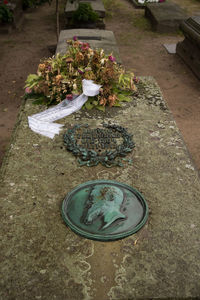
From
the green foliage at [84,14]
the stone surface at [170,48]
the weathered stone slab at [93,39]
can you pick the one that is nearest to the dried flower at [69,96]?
the weathered stone slab at [93,39]

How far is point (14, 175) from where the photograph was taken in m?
2.50

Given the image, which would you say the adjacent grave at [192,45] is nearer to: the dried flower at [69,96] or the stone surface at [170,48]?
the stone surface at [170,48]

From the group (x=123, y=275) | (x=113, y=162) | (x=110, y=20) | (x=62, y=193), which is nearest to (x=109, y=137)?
(x=113, y=162)

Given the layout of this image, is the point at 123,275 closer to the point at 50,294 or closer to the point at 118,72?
the point at 50,294

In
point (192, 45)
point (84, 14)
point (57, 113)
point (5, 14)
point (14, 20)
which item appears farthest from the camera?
point (14, 20)

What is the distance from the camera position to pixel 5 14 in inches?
325

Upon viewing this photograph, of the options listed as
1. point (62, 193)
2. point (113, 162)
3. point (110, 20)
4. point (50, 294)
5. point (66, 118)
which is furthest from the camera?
point (110, 20)

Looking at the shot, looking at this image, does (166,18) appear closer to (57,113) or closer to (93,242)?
(57,113)

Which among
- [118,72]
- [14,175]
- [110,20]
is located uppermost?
[118,72]

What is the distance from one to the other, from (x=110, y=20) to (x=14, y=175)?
8383mm

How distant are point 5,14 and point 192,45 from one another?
480 centimetres

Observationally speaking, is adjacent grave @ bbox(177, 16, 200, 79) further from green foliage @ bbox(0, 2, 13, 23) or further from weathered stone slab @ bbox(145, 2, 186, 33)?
green foliage @ bbox(0, 2, 13, 23)

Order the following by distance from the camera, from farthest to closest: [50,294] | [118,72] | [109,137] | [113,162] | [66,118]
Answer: [118,72]
[66,118]
[109,137]
[113,162]
[50,294]

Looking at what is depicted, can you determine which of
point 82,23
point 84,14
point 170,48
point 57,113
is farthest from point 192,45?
point 57,113
